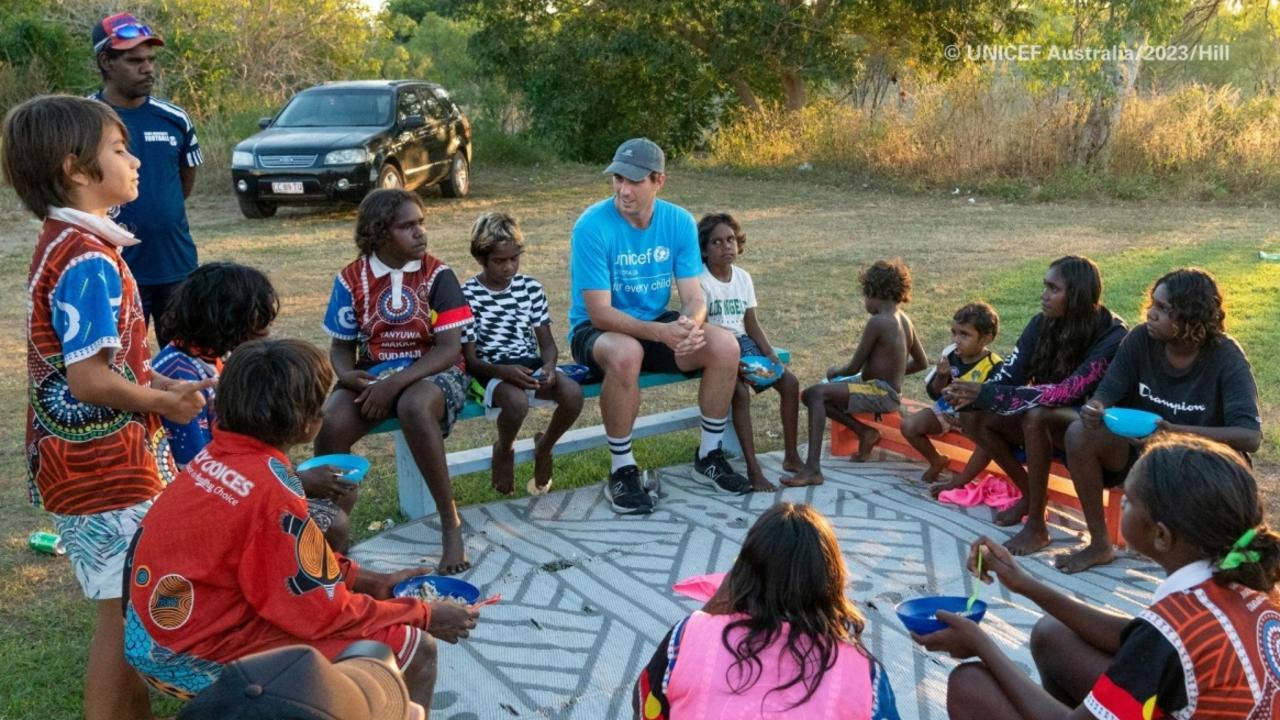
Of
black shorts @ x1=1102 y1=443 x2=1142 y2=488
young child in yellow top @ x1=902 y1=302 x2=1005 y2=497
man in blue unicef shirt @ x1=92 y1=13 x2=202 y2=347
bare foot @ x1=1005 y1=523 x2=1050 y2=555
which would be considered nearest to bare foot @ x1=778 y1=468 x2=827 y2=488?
young child in yellow top @ x1=902 y1=302 x2=1005 y2=497

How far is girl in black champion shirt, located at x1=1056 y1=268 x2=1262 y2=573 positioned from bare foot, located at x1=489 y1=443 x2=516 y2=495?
→ 226cm

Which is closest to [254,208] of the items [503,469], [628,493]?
[503,469]

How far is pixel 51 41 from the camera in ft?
69.9

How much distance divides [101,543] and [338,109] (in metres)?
12.2

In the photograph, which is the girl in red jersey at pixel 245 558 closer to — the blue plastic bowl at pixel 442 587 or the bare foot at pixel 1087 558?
the blue plastic bowl at pixel 442 587

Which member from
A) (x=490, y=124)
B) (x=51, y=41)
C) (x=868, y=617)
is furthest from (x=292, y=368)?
(x=51, y=41)

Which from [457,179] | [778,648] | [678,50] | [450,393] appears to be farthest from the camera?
[678,50]

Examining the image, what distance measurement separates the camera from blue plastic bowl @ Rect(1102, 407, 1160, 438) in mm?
3779

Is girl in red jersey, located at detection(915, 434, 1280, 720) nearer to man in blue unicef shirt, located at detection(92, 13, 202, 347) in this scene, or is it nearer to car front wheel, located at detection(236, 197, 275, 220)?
man in blue unicef shirt, located at detection(92, 13, 202, 347)

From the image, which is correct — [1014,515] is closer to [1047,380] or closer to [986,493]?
[986,493]

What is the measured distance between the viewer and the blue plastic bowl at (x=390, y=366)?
4439mm

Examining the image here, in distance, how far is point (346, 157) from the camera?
13078 mm

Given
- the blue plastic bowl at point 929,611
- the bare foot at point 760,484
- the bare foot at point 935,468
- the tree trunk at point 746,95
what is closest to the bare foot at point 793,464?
the bare foot at point 760,484

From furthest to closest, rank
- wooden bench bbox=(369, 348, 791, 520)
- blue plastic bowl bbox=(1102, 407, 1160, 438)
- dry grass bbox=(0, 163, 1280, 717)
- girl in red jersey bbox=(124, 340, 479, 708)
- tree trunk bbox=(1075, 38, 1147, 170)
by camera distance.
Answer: tree trunk bbox=(1075, 38, 1147, 170) → wooden bench bbox=(369, 348, 791, 520) → dry grass bbox=(0, 163, 1280, 717) → blue plastic bowl bbox=(1102, 407, 1160, 438) → girl in red jersey bbox=(124, 340, 479, 708)
